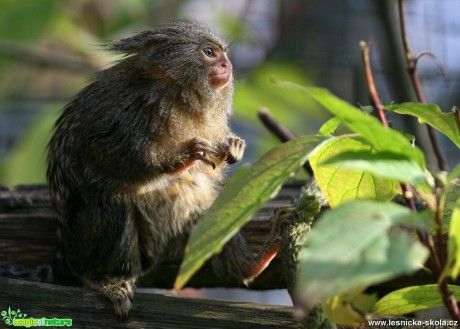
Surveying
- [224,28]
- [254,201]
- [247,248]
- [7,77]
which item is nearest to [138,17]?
[224,28]

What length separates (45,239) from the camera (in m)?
3.27

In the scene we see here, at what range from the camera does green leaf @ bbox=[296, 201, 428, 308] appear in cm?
113

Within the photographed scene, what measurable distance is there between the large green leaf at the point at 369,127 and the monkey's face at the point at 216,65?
1.81 meters

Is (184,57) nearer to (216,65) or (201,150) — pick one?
(216,65)

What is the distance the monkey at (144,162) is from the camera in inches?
116

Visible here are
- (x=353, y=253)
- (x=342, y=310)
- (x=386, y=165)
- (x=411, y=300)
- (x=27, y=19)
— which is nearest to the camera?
(x=353, y=253)

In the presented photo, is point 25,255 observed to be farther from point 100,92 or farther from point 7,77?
point 7,77

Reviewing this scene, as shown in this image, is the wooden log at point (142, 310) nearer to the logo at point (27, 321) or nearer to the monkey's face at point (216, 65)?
the logo at point (27, 321)

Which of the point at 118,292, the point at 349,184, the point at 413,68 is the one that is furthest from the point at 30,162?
the point at 349,184

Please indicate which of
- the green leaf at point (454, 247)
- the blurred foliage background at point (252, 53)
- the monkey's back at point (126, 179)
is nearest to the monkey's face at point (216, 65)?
the monkey's back at point (126, 179)

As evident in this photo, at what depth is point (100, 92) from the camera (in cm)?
320

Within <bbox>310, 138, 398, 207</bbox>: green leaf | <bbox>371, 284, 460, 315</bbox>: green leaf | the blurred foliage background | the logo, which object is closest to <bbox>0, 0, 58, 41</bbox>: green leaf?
the blurred foliage background

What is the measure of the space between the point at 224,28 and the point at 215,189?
10.4ft

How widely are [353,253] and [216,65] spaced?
2.19 meters
